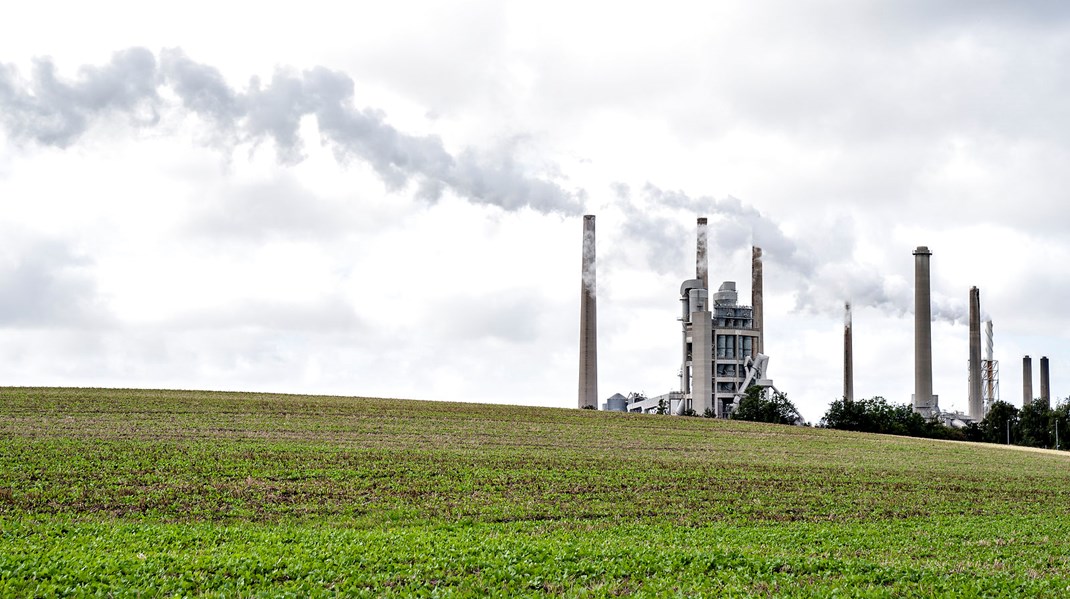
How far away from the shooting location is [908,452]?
6022cm

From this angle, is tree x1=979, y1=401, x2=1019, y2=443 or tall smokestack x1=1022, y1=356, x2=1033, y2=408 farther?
tall smokestack x1=1022, y1=356, x2=1033, y2=408

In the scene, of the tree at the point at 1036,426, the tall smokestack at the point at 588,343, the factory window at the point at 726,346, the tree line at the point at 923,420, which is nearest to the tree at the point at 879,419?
the tree line at the point at 923,420

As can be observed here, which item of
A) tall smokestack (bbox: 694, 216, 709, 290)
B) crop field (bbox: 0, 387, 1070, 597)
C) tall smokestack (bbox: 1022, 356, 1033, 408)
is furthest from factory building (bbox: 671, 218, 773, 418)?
crop field (bbox: 0, 387, 1070, 597)

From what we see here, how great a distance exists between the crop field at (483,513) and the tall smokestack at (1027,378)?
99193 mm

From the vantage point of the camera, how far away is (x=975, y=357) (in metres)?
130

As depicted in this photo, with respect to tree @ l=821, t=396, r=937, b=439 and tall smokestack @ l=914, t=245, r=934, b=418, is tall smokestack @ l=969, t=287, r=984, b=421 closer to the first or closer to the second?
tall smokestack @ l=914, t=245, r=934, b=418

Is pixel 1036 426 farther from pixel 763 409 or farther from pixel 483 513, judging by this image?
pixel 483 513

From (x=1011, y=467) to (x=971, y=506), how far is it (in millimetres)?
21753

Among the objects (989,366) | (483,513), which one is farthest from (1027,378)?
(483,513)

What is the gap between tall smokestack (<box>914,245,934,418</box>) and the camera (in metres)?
119

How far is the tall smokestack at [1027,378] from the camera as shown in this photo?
480ft

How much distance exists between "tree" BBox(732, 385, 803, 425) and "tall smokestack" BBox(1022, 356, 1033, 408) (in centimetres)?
5475

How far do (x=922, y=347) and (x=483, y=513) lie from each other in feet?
343

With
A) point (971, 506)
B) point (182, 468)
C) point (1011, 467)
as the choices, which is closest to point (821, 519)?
point (971, 506)
